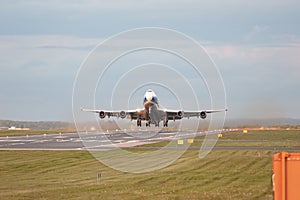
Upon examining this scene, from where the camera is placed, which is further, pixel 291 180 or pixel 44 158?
pixel 44 158

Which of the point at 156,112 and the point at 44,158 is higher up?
the point at 156,112

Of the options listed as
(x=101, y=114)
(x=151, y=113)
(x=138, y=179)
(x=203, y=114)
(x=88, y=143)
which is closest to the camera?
(x=138, y=179)

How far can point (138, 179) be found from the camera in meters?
35.8

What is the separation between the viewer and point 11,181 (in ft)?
118

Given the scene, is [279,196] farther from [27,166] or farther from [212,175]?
[27,166]

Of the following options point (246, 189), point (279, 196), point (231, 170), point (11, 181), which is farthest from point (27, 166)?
point (279, 196)

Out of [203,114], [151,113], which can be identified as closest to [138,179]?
[151,113]

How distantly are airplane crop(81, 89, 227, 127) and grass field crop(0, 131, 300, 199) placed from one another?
95.4 feet

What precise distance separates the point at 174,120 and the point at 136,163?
46.6 meters

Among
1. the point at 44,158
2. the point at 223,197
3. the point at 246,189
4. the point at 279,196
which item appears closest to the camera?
→ the point at 279,196

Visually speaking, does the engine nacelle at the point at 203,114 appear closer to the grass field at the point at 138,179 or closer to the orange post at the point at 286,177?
the grass field at the point at 138,179

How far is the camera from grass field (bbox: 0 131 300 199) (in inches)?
1116

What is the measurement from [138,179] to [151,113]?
48913mm

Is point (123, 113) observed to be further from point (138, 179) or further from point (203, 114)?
point (138, 179)
